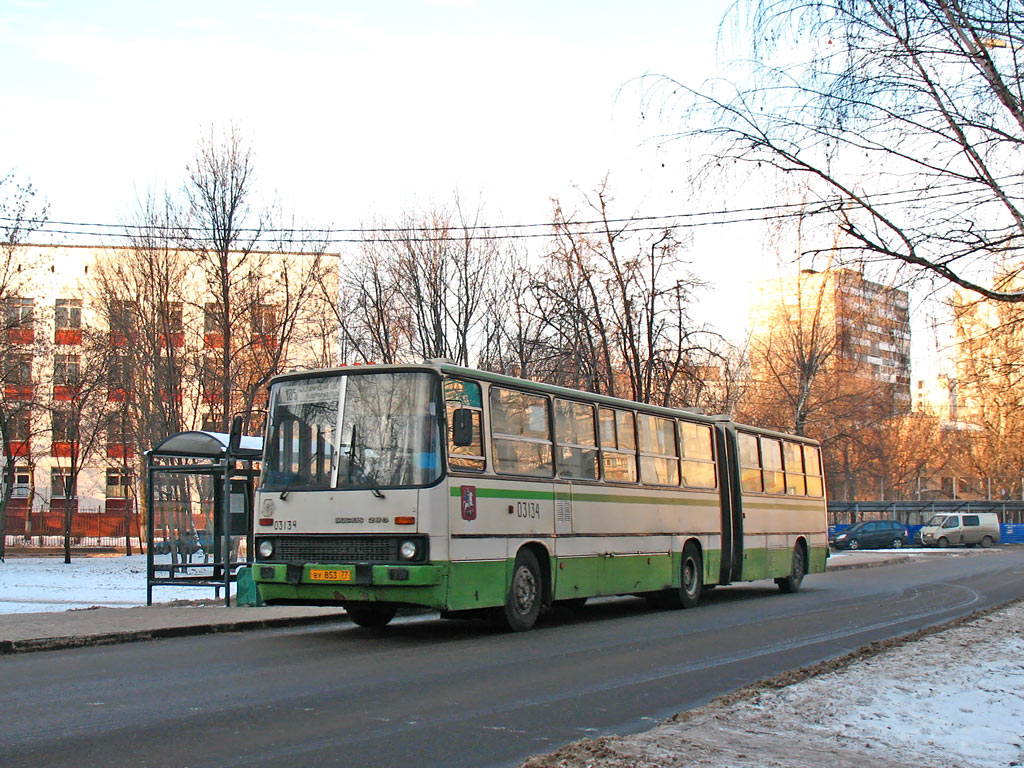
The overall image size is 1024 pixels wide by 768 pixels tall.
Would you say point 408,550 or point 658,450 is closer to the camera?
point 408,550

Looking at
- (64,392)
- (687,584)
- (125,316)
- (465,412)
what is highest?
(125,316)

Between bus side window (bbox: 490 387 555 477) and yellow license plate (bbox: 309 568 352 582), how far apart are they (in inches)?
91.9

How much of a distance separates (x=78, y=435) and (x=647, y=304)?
874 inches

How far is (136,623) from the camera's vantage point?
13.9 m

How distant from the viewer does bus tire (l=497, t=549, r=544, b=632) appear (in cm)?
1384

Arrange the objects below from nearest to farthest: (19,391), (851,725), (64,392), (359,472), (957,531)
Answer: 1. (851,725)
2. (359,472)
3. (19,391)
4. (64,392)
5. (957,531)

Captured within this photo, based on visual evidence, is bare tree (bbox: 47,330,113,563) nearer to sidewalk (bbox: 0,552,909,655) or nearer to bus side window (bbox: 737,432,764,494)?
sidewalk (bbox: 0,552,909,655)

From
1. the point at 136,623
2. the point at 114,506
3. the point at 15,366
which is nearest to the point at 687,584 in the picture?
the point at 136,623

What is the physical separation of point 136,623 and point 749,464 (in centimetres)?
1192

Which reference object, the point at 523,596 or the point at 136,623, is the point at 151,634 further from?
the point at 523,596

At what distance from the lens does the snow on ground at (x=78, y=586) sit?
774 inches

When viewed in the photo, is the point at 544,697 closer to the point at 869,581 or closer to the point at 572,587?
the point at 572,587

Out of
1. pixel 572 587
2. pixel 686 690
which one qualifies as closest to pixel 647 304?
pixel 572 587

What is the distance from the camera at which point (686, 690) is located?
9328 mm
